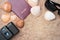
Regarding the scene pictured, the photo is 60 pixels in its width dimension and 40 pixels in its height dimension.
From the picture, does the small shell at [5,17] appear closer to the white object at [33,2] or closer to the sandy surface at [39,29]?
the sandy surface at [39,29]

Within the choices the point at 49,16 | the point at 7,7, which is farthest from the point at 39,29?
the point at 7,7

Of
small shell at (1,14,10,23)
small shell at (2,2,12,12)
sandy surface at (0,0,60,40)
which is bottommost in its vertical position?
sandy surface at (0,0,60,40)

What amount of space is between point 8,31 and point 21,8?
0.15 meters

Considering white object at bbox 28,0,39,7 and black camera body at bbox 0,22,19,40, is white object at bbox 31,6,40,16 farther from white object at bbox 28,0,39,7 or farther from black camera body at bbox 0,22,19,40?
black camera body at bbox 0,22,19,40

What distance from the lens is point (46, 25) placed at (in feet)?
3.11

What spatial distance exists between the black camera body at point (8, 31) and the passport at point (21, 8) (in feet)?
0.25

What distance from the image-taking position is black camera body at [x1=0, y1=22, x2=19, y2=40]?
35.7 inches

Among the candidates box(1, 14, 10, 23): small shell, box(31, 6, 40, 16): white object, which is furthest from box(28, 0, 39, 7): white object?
box(1, 14, 10, 23): small shell

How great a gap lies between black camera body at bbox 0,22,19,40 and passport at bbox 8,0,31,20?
75 mm

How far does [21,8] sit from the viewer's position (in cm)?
97

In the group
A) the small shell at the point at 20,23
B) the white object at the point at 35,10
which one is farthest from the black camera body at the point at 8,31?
the white object at the point at 35,10

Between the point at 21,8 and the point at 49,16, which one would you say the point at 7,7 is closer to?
the point at 21,8

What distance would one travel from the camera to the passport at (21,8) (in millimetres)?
958

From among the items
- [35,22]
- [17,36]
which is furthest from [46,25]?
[17,36]
